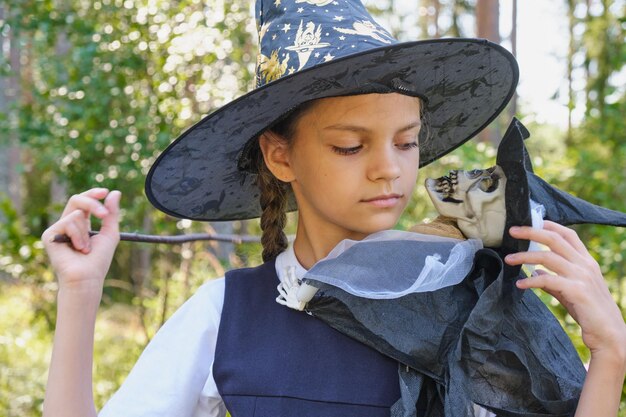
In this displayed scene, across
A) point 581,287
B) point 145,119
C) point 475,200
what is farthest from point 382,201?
point 145,119

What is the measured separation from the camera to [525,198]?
139cm

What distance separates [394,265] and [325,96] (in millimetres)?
370

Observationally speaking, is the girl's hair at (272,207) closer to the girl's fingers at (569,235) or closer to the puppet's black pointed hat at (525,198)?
the puppet's black pointed hat at (525,198)

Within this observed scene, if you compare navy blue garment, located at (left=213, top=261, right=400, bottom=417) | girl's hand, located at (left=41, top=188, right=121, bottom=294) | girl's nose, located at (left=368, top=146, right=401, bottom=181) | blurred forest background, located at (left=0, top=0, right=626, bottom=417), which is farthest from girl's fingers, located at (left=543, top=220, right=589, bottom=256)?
blurred forest background, located at (left=0, top=0, right=626, bottom=417)

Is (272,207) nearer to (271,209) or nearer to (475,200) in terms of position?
(271,209)

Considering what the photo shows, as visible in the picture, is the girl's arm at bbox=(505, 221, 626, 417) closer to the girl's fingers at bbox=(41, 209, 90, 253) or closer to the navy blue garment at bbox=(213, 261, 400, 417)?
the navy blue garment at bbox=(213, 261, 400, 417)

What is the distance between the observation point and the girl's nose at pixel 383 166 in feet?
5.04

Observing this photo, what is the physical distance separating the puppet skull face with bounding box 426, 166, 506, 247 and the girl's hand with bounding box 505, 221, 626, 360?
0.44ft

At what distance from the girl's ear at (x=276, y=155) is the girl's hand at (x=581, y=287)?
24.0 inches

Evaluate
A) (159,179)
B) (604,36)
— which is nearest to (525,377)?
(159,179)

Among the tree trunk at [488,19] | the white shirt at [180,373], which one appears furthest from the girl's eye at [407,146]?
the tree trunk at [488,19]

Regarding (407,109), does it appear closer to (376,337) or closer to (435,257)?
(435,257)

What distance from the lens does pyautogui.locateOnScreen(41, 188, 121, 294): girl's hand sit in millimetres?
1443

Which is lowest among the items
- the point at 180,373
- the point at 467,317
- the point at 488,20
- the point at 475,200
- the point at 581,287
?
the point at 180,373
